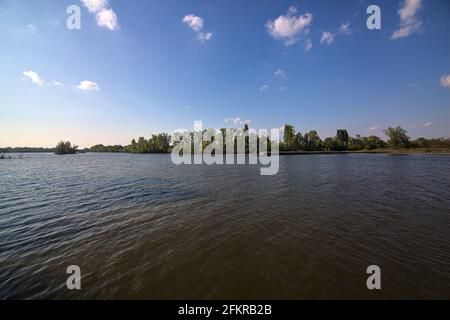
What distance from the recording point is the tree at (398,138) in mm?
127188

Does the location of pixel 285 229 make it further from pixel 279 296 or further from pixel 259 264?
pixel 279 296

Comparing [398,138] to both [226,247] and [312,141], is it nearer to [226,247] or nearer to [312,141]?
[312,141]

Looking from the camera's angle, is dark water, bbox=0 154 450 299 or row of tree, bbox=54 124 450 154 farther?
row of tree, bbox=54 124 450 154

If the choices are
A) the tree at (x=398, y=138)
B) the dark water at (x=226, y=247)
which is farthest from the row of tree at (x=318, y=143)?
the dark water at (x=226, y=247)

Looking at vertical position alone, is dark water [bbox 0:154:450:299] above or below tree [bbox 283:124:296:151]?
below

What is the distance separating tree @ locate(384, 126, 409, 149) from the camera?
127 meters

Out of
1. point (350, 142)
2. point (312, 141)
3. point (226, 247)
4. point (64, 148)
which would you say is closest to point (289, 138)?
point (312, 141)

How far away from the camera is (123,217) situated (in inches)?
486

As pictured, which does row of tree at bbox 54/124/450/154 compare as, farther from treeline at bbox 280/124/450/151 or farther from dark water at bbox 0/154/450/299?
dark water at bbox 0/154/450/299

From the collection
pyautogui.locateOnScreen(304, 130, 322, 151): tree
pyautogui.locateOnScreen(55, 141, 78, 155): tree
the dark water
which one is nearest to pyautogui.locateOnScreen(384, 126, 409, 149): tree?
pyautogui.locateOnScreen(304, 130, 322, 151): tree

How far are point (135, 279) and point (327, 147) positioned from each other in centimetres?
16452

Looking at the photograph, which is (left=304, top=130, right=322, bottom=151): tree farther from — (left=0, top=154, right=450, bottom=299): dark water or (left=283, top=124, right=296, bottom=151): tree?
(left=0, top=154, right=450, bottom=299): dark water

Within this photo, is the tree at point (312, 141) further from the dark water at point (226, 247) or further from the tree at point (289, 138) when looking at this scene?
the dark water at point (226, 247)
